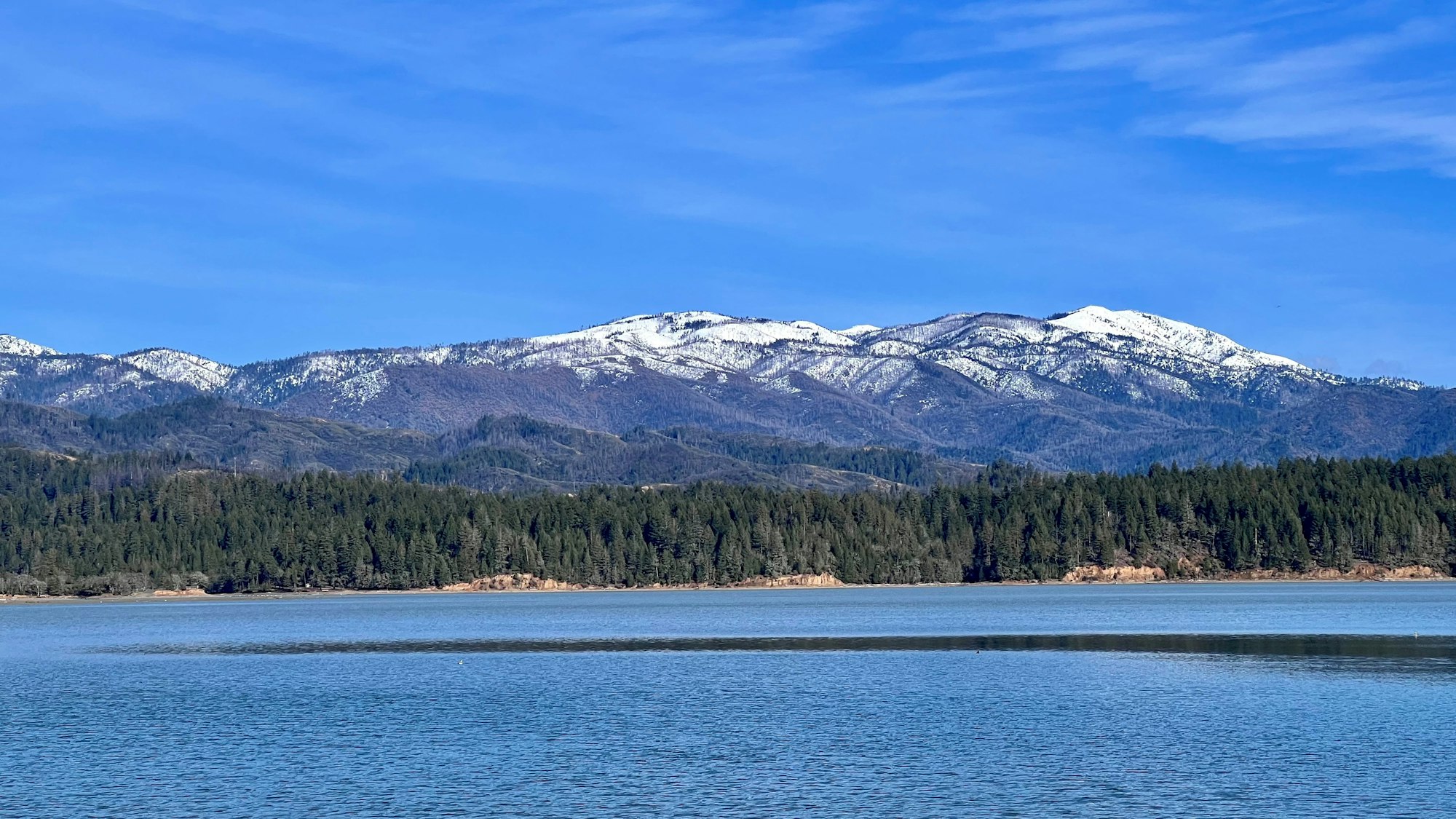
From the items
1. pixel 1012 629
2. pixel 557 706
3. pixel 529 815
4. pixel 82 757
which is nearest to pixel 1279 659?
pixel 1012 629

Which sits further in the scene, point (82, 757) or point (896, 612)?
point (896, 612)

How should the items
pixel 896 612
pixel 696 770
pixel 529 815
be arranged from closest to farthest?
pixel 529 815 → pixel 696 770 → pixel 896 612

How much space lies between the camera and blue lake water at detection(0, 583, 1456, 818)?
2362 inches

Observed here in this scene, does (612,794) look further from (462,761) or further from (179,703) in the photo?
(179,703)

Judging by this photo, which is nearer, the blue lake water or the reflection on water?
the blue lake water

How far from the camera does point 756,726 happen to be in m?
79.5

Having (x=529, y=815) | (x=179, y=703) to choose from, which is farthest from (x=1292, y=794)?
(x=179, y=703)

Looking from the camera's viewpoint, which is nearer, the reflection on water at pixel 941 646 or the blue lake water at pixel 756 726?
the blue lake water at pixel 756 726

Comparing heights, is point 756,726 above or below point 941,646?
below

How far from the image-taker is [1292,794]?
58.6m

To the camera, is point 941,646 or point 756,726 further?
point 941,646

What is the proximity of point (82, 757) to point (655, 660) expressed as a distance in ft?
174

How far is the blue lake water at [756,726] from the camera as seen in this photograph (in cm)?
6000

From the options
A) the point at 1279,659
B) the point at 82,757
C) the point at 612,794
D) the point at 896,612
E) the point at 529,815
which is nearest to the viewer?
the point at 529,815
